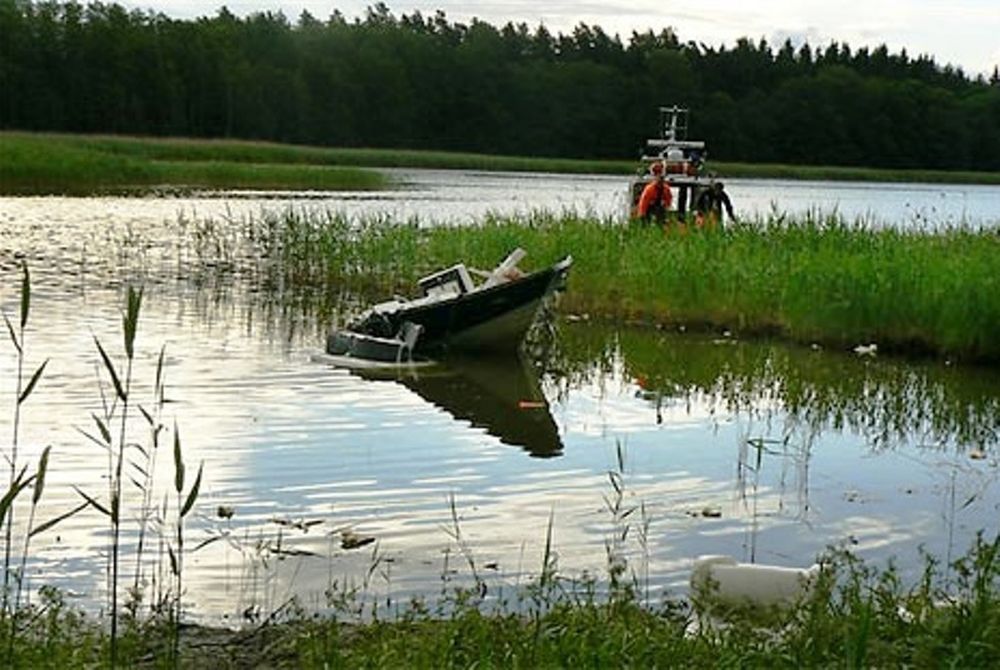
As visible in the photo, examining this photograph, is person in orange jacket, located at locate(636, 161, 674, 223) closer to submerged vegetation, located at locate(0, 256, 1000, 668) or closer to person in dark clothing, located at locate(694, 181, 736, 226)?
person in dark clothing, located at locate(694, 181, 736, 226)

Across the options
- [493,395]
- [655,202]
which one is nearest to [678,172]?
[655,202]

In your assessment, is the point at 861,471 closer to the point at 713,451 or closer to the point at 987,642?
the point at 713,451

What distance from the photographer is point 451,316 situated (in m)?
15.2

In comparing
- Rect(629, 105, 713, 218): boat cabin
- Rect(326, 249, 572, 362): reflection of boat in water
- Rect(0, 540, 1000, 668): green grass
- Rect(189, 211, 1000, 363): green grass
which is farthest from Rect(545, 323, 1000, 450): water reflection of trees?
Rect(629, 105, 713, 218): boat cabin

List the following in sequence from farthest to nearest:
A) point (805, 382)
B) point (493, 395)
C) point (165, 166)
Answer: point (165, 166), point (805, 382), point (493, 395)

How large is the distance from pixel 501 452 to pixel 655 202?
13341mm

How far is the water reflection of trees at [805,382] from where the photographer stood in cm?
1302

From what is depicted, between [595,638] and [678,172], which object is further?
[678,172]

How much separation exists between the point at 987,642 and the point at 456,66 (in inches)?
4237

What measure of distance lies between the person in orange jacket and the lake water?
5.33 meters

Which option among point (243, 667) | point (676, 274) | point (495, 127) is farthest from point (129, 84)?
point (243, 667)

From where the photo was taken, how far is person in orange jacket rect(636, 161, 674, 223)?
78.0 feet

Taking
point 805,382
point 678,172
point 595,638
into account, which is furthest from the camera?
point 678,172

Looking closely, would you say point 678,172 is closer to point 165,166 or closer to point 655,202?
point 655,202
